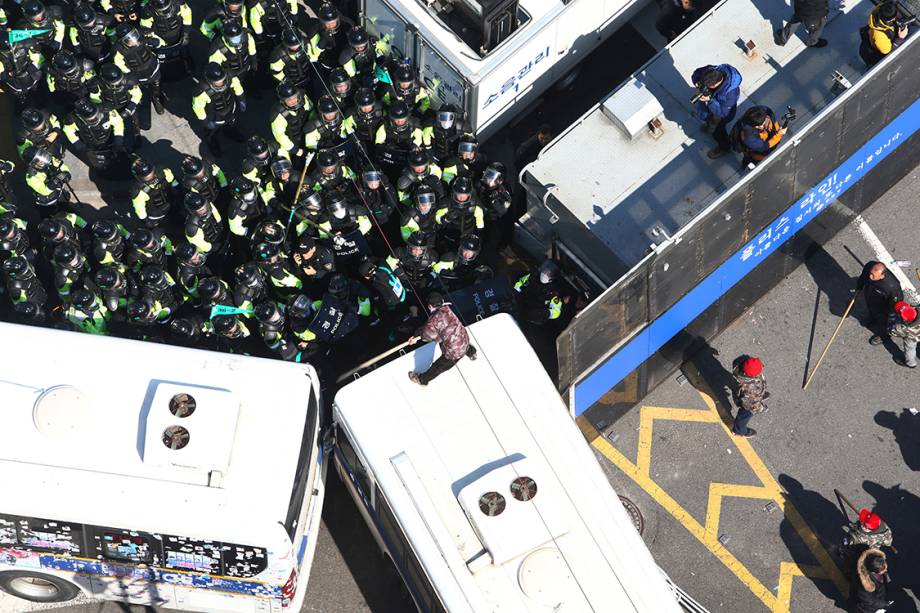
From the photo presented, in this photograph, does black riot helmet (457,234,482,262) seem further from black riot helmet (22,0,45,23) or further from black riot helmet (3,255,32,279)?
black riot helmet (22,0,45,23)

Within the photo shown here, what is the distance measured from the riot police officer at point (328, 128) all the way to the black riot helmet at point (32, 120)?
3.24 metres

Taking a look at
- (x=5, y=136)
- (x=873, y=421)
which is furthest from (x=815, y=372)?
(x=5, y=136)

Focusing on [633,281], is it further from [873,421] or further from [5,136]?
[5,136]

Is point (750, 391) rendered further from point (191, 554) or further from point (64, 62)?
point (64, 62)

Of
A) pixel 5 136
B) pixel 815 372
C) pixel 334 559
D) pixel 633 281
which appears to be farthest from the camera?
pixel 5 136

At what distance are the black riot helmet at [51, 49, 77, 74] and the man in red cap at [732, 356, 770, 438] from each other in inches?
357

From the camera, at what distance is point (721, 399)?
17500 mm

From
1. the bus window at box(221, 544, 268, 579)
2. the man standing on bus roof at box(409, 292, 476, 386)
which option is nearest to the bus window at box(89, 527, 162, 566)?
the bus window at box(221, 544, 268, 579)

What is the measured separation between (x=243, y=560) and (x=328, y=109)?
5.99 meters

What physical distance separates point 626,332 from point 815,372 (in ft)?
11.0

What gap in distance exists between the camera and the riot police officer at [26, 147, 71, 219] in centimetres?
1698

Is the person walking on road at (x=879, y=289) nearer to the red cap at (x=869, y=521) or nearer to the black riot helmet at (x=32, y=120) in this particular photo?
the red cap at (x=869, y=521)

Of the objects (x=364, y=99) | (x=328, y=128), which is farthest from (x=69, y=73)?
(x=364, y=99)

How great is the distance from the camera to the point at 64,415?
45.7ft
